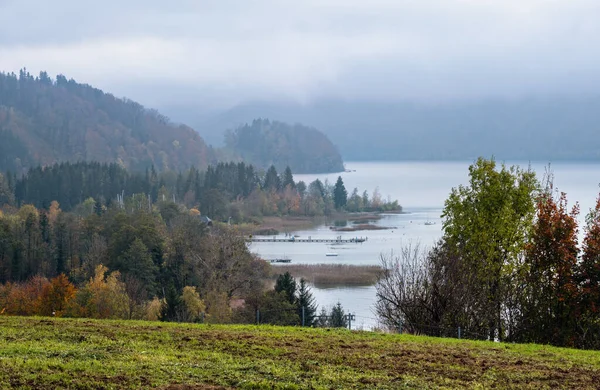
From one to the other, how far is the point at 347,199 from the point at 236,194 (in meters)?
23.1

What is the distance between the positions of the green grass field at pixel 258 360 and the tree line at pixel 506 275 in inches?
311

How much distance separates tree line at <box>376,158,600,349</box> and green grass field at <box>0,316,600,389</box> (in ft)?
25.9

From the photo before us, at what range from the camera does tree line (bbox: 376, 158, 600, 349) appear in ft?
83.8

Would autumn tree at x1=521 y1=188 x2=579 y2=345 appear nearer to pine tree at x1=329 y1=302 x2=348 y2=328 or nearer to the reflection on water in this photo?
pine tree at x1=329 y1=302 x2=348 y2=328

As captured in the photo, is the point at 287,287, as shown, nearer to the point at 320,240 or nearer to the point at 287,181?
the point at 320,240

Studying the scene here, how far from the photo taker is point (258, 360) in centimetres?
1412

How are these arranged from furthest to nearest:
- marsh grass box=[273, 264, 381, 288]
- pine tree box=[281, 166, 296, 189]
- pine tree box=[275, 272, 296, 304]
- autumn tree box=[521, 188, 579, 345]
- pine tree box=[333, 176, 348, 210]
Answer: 1. pine tree box=[281, 166, 296, 189]
2. pine tree box=[333, 176, 348, 210]
3. marsh grass box=[273, 264, 381, 288]
4. pine tree box=[275, 272, 296, 304]
5. autumn tree box=[521, 188, 579, 345]

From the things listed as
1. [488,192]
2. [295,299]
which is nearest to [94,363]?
[488,192]

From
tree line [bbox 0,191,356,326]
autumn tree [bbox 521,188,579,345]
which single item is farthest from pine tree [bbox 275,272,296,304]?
autumn tree [bbox 521,188,579,345]

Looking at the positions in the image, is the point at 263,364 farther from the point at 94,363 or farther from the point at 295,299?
the point at 295,299

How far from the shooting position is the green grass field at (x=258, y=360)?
1216 centimetres

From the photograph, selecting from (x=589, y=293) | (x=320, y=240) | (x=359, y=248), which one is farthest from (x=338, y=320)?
(x=320, y=240)

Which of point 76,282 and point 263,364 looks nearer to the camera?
point 263,364

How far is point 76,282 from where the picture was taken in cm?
6338
